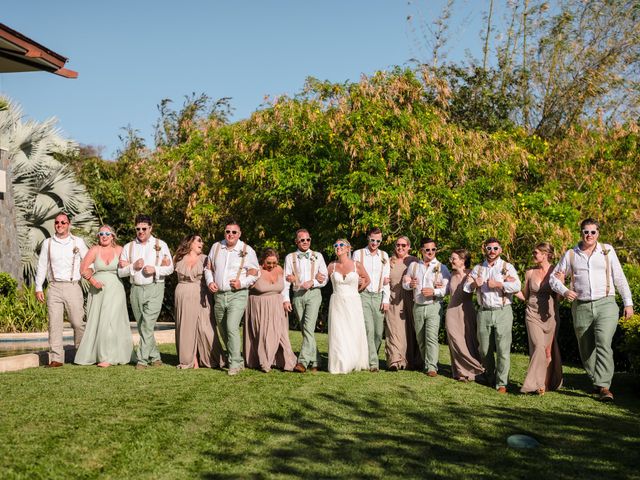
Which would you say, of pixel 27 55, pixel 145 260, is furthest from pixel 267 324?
pixel 27 55

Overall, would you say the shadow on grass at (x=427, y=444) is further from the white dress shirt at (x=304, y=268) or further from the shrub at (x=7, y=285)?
the shrub at (x=7, y=285)

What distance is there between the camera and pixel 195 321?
10625 mm

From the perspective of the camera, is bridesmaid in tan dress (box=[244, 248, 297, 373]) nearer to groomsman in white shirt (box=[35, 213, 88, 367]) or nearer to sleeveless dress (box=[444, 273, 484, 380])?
sleeveless dress (box=[444, 273, 484, 380])

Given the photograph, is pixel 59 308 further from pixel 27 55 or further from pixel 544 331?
pixel 27 55

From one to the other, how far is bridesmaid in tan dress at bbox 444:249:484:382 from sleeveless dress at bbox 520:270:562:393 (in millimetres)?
935

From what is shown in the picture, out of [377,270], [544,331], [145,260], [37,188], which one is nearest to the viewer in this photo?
[544,331]

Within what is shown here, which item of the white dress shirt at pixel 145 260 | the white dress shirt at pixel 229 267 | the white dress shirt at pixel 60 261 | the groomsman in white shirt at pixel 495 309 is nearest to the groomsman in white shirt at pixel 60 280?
the white dress shirt at pixel 60 261

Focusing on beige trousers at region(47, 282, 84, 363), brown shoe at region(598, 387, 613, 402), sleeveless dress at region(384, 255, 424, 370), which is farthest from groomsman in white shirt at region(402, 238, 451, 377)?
beige trousers at region(47, 282, 84, 363)

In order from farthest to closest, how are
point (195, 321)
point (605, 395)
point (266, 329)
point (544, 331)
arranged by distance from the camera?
point (195, 321) → point (266, 329) → point (544, 331) → point (605, 395)

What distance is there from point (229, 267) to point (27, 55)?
7909mm

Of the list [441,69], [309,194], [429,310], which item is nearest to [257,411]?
[429,310]

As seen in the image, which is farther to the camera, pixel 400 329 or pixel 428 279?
pixel 400 329

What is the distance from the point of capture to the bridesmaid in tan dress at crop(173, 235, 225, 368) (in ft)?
34.7

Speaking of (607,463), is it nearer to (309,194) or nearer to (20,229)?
(309,194)
